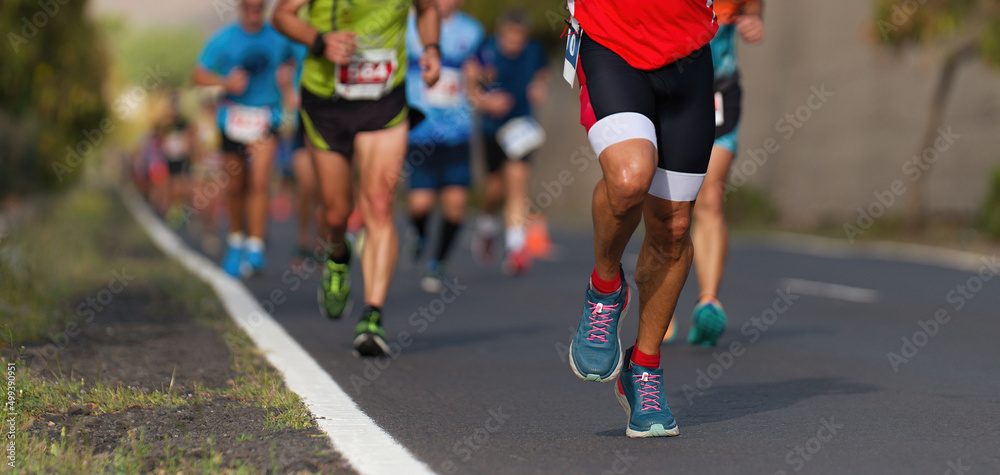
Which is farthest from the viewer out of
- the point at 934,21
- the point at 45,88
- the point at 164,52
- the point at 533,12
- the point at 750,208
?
the point at 164,52

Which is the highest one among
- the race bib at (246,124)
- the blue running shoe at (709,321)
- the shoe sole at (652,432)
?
the shoe sole at (652,432)

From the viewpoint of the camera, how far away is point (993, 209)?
49.5ft

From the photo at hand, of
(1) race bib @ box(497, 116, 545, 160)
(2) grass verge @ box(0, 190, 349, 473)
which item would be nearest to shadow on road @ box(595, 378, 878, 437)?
(2) grass verge @ box(0, 190, 349, 473)

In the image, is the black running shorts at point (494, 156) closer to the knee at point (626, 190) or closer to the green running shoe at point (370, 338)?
the green running shoe at point (370, 338)

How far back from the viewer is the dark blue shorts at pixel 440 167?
9961 millimetres

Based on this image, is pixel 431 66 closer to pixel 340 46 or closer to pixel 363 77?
pixel 363 77

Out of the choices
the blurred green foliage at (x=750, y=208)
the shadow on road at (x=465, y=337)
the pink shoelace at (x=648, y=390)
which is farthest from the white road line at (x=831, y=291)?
the blurred green foliage at (x=750, y=208)

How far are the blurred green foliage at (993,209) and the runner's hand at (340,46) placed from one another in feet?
36.1

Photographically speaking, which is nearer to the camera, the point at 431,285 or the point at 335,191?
the point at 335,191

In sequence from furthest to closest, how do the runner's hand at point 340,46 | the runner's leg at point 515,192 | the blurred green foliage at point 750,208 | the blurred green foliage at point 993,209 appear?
the blurred green foliage at point 750,208 → the blurred green foliage at point 993,209 → the runner's leg at point 515,192 → the runner's hand at point 340,46

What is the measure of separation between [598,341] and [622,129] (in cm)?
67

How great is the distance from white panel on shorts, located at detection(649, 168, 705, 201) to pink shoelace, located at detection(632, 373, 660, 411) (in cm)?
58

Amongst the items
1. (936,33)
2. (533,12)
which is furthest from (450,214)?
(533,12)

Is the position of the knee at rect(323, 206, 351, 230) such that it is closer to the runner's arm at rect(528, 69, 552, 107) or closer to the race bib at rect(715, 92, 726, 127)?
the race bib at rect(715, 92, 726, 127)
